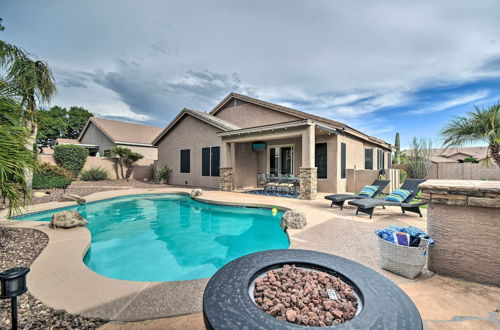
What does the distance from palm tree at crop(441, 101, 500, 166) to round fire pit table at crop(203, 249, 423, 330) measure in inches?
427

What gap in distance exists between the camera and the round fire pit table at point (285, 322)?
1317 mm

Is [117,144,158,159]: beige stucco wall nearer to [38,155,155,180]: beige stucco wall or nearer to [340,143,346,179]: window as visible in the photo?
[38,155,155,180]: beige stucco wall

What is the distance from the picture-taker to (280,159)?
13.7m

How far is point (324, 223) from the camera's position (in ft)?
18.9

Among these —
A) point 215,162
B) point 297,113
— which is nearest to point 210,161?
point 215,162

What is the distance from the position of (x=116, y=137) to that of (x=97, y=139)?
14.6 feet

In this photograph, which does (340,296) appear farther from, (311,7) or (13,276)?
(311,7)

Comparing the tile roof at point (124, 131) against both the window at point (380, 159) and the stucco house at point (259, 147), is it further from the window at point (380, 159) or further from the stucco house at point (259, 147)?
the window at point (380, 159)

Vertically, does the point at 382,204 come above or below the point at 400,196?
below

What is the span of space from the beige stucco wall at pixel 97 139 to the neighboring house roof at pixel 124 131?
75 centimetres

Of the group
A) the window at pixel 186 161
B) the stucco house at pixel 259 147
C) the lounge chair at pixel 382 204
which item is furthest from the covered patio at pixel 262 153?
the window at pixel 186 161

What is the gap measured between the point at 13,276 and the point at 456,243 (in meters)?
4.94

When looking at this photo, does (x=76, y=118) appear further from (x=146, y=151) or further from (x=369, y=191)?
(x=369, y=191)

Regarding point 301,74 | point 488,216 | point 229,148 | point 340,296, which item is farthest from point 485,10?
point 229,148
